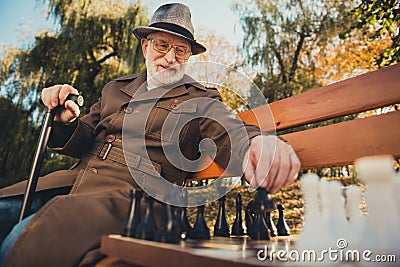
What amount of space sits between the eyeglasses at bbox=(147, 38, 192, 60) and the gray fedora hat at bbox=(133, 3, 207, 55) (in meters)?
0.04

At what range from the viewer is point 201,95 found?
5.15 feet

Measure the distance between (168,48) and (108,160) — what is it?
56cm

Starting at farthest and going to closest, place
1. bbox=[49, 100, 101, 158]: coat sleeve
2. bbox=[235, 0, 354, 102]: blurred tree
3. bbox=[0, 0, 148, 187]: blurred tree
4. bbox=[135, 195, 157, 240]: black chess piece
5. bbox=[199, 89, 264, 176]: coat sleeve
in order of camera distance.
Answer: bbox=[235, 0, 354, 102]: blurred tree < bbox=[0, 0, 148, 187]: blurred tree < bbox=[49, 100, 101, 158]: coat sleeve < bbox=[199, 89, 264, 176]: coat sleeve < bbox=[135, 195, 157, 240]: black chess piece

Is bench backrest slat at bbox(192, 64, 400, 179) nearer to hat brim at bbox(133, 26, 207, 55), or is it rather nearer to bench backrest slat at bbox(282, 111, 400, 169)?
bench backrest slat at bbox(282, 111, 400, 169)

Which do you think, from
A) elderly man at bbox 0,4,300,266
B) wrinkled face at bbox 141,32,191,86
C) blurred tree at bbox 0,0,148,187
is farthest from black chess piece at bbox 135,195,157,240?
blurred tree at bbox 0,0,148,187

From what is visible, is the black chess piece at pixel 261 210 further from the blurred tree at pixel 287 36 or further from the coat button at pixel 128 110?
the blurred tree at pixel 287 36

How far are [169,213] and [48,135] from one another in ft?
2.37

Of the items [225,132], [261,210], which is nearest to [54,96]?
[225,132]

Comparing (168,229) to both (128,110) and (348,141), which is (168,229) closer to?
(348,141)

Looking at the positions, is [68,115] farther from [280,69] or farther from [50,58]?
[280,69]

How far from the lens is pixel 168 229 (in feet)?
2.70

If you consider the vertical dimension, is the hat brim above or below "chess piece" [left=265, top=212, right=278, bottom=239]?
above

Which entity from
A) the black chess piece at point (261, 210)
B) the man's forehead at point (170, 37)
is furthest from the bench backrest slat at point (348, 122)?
the man's forehead at point (170, 37)

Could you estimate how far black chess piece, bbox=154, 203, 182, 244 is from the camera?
32.1 inches
